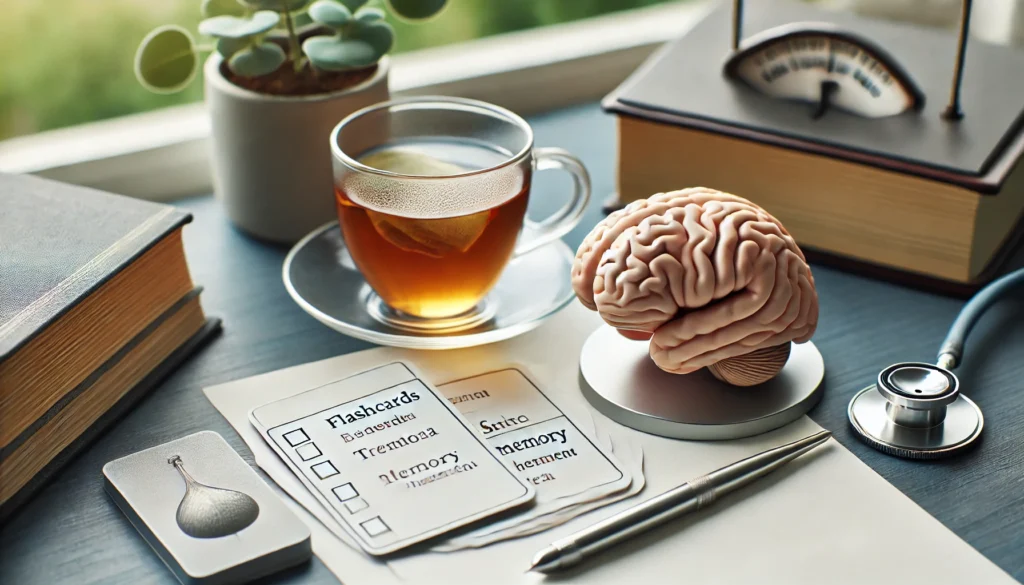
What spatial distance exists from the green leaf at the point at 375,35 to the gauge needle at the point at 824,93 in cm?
33

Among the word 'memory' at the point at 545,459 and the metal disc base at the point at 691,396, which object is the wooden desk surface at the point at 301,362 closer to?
the metal disc base at the point at 691,396

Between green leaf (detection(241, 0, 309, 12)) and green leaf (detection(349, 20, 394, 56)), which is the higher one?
green leaf (detection(241, 0, 309, 12))

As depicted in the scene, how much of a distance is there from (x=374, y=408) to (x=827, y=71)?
0.44 meters

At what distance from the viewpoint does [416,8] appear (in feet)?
2.84

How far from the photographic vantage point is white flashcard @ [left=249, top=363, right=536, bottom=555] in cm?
62

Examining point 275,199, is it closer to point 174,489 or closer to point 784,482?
point 174,489

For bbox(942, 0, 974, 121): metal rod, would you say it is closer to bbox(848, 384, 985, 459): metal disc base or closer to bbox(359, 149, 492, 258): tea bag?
bbox(848, 384, 985, 459): metal disc base

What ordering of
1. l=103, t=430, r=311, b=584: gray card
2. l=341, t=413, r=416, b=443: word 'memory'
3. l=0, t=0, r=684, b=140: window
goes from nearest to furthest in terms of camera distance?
l=103, t=430, r=311, b=584: gray card, l=341, t=413, r=416, b=443: word 'memory', l=0, t=0, r=684, b=140: window

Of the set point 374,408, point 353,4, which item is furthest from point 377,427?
point 353,4

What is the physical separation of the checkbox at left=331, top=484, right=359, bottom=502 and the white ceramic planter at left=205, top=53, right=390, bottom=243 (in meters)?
0.32

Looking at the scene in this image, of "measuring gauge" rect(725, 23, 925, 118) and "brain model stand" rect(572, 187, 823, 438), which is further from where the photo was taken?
"measuring gauge" rect(725, 23, 925, 118)

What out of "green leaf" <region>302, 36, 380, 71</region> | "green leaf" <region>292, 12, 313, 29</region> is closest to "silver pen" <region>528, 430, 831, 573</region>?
"green leaf" <region>302, 36, 380, 71</region>

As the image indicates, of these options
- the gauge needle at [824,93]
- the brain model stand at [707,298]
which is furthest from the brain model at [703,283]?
the gauge needle at [824,93]

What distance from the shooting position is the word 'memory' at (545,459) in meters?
0.66
